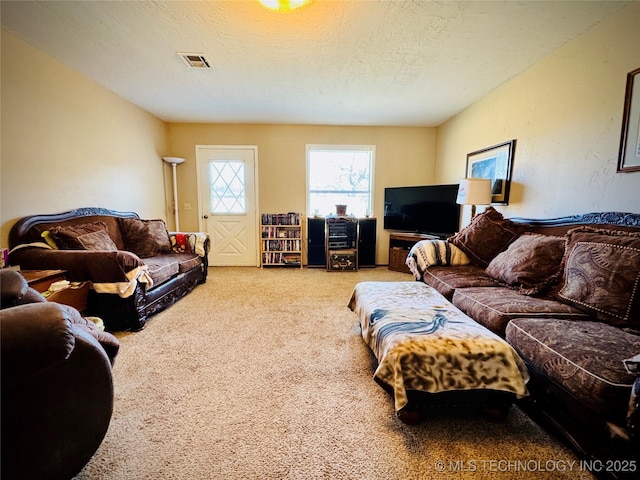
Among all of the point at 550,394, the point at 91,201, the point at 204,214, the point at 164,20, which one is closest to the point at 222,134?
the point at 204,214

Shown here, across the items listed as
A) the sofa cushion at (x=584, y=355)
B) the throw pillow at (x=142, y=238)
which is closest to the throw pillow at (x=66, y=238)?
the throw pillow at (x=142, y=238)

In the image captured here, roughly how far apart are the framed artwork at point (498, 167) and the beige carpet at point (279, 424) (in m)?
2.32

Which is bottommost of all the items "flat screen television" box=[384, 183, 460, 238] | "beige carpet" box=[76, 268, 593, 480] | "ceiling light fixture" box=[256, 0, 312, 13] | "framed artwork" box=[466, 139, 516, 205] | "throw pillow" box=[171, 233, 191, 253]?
"beige carpet" box=[76, 268, 593, 480]

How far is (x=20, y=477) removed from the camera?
81 cm

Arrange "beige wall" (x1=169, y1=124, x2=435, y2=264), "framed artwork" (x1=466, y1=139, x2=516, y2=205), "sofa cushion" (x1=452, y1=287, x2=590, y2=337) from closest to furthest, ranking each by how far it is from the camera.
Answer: "sofa cushion" (x1=452, y1=287, x2=590, y2=337), "framed artwork" (x1=466, y1=139, x2=516, y2=205), "beige wall" (x1=169, y1=124, x2=435, y2=264)

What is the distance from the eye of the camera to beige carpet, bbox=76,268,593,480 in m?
1.10

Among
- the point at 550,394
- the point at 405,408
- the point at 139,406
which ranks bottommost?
the point at 139,406

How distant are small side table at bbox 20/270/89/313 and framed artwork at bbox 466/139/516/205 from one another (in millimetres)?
4144

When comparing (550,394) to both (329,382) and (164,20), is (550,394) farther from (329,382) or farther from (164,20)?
(164,20)

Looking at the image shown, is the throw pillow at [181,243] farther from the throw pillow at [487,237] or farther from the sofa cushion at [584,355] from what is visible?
the sofa cushion at [584,355]

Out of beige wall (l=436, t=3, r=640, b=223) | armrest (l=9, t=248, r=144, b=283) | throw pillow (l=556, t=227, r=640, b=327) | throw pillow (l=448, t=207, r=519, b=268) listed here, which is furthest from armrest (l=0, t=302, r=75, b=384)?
beige wall (l=436, t=3, r=640, b=223)

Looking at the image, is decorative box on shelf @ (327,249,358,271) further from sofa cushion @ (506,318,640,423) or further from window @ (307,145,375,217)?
sofa cushion @ (506,318,640,423)

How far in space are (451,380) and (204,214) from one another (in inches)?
175

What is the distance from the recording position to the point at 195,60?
2.48m
